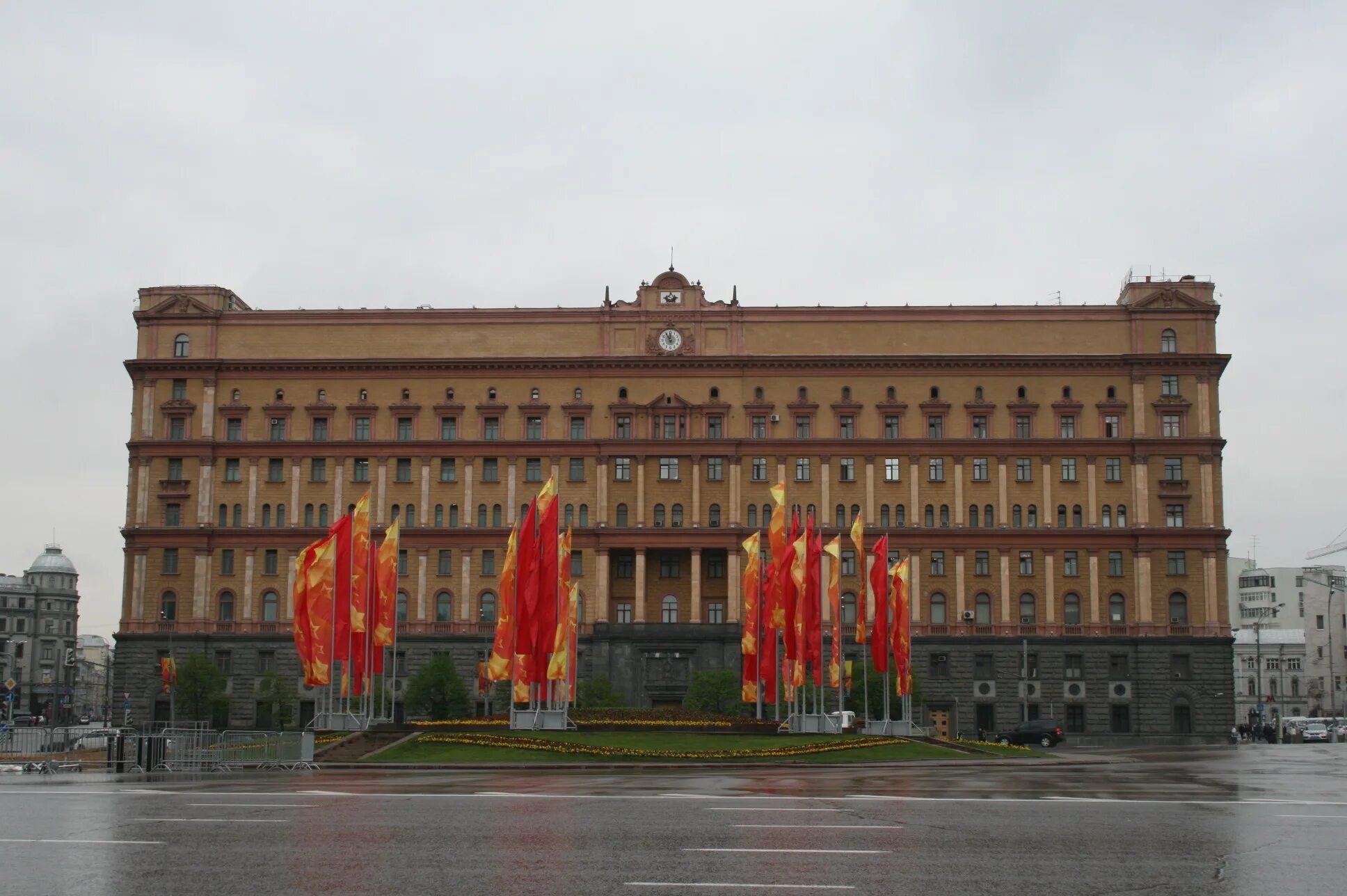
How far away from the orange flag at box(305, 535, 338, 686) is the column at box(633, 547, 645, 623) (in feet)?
144

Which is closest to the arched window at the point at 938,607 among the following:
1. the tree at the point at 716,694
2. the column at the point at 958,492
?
the column at the point at 958,492

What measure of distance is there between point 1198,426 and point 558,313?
1712 inches

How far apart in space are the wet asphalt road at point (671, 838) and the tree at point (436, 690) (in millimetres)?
47937

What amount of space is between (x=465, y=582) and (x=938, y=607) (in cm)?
3143

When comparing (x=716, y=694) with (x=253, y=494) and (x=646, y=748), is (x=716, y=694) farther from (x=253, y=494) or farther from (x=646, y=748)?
(x=253, y=494)

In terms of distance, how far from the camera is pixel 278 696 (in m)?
95.6

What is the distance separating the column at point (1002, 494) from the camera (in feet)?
329

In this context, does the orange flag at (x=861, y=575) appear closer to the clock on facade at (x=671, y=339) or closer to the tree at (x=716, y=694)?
the tree at (x=716, y=694)

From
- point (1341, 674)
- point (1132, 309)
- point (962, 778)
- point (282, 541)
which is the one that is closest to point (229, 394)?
point (282, 541)

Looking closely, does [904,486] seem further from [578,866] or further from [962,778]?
[578,866]

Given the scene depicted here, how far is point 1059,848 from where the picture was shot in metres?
21.6

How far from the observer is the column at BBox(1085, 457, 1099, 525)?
3939 inches

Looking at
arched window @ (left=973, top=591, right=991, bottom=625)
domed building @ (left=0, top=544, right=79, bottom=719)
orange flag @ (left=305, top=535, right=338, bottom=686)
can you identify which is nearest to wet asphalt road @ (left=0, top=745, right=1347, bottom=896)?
orange flag @ (left=305, top=535, right=338, bottom=686)

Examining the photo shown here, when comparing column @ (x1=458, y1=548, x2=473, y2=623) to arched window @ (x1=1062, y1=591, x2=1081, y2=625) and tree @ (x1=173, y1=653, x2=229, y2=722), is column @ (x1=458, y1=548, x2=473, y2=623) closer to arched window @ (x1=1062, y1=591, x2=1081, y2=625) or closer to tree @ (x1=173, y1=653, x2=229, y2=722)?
tree @ (x1=173, y1=653, x2=229, y2=722)
